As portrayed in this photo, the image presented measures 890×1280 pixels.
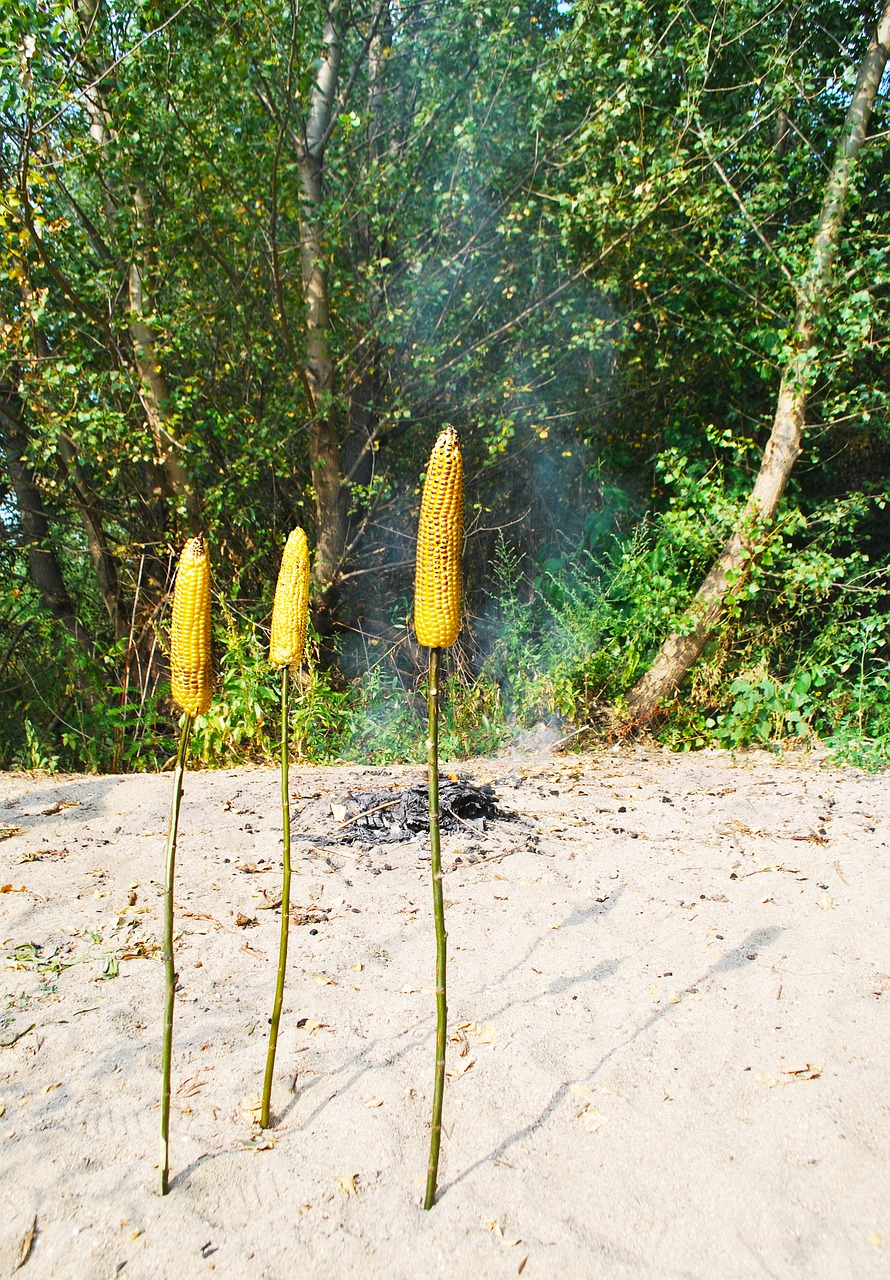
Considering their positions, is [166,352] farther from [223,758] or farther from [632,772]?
[632,772]

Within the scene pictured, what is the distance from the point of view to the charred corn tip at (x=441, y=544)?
5.56ft

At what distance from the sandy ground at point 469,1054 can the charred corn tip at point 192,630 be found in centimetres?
114

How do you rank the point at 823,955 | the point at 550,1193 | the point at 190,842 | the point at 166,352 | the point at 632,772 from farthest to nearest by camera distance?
the point at 166,352 → the point at 632,772 → the point at 190,842 → the point at 823,955 → the point at 550,1193

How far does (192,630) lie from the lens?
1900 millimetres

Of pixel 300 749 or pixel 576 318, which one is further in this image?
pixel 576 318

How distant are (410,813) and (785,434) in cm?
413

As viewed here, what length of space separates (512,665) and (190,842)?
3250 millimetres

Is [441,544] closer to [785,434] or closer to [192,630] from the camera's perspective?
[192,630]

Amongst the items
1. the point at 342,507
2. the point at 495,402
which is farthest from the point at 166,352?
the point at 495,402

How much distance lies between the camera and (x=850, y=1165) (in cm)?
207

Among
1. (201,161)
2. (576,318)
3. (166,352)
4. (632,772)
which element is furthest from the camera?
(576,318)

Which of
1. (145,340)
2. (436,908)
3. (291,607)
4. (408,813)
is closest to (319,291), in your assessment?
(145,340)

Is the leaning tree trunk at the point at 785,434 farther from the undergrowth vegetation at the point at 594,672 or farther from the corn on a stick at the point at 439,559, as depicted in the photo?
the corn on a stick at the point at 439,559

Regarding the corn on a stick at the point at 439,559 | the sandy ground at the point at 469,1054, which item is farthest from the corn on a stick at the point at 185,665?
the corn on a stick at the point at 439,559
